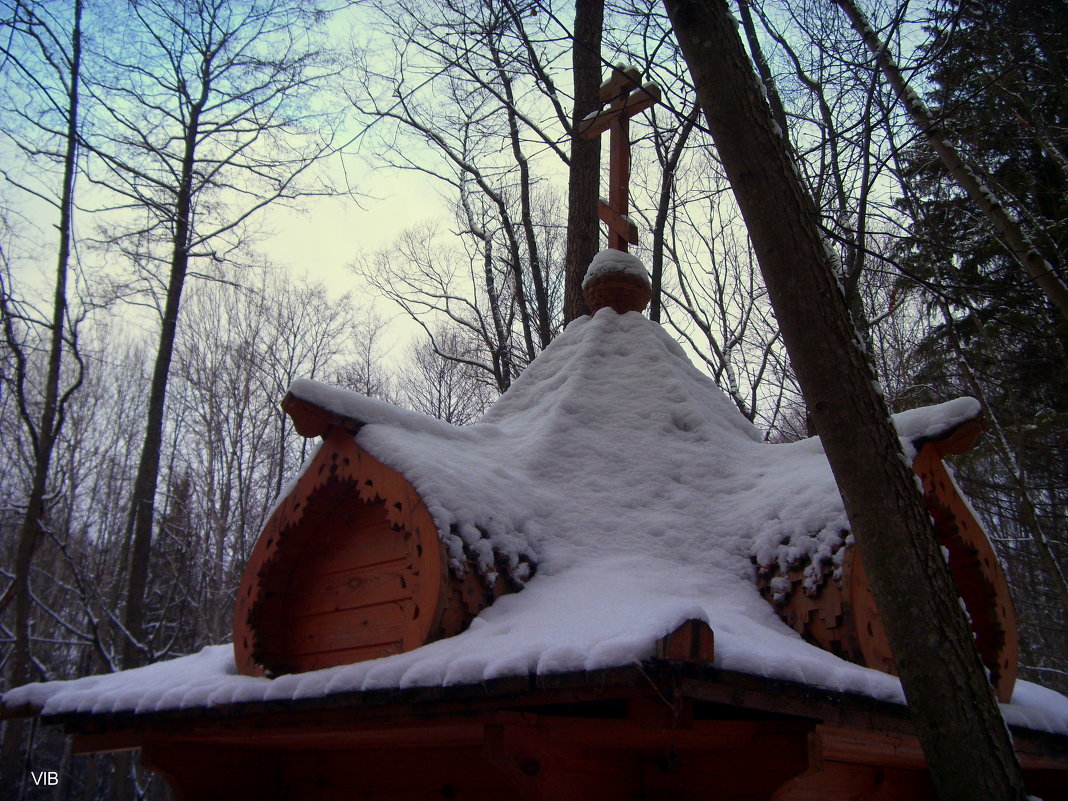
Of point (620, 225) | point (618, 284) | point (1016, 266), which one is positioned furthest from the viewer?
point (1016, 266)

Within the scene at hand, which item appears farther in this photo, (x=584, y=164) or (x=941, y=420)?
(x=584, y=164)

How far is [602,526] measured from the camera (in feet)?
12.2

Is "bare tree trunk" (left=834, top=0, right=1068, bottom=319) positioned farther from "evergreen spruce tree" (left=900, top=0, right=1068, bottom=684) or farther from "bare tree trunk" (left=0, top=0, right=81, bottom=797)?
"bare tree trunk" (left=0, top=0, right=81, bottom=797)

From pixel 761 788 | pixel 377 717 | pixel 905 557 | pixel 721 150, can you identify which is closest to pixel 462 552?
pixel 377 717

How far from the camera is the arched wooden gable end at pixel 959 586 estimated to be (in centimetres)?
314

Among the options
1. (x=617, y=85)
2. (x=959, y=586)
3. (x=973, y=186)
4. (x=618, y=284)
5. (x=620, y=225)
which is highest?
(x=617, y=85)

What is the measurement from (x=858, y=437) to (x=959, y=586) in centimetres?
176

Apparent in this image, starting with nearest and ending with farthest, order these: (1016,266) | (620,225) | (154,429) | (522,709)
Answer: (522,709) < (620,225) < (1016,266) < (154,429)

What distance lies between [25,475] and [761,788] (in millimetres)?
18900

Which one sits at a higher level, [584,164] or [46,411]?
[584,164]

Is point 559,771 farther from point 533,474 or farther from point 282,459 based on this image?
point 282,459

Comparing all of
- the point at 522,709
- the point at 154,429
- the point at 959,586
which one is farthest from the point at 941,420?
the point at 154,429

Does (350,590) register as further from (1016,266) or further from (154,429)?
(1016,266)

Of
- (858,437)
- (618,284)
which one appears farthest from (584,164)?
(858,437)
